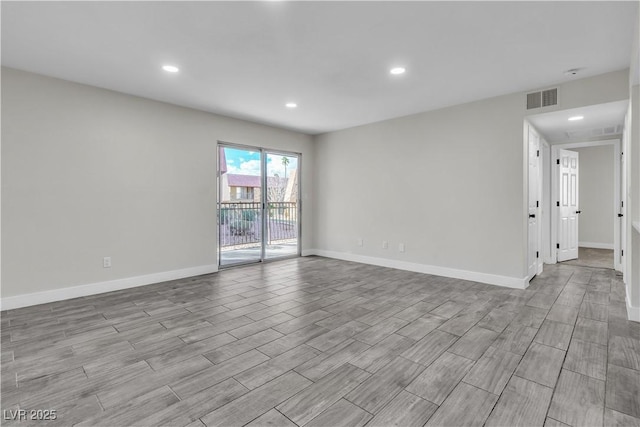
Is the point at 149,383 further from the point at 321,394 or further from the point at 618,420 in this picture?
the point at 618,420

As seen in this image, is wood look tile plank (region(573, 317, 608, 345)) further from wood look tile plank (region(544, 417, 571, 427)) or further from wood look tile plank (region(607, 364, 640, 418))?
wood look tile plank (region(544, 417, 571, 427))

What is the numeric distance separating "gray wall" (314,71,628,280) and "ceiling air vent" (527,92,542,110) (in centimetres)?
8

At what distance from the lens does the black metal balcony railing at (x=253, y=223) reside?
532cm

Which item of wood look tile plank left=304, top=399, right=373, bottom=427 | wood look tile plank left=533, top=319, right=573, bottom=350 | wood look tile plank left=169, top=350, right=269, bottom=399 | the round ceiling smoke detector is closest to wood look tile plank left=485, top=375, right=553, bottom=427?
wood look tile plank left=304, top=399, right=373, bottom=427

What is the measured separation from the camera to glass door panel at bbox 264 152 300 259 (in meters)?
5.92

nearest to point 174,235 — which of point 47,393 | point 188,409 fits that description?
point 47,393

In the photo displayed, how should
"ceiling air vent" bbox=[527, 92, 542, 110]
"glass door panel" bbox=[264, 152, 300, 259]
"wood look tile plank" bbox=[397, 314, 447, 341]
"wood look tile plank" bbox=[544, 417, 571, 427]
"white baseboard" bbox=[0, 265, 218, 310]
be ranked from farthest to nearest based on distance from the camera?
Answer: "glass door panel" bbox=[264, 152, 300, 259], "ceiling air vent" bbox=[527, 92, 542, 110], "white baseboard" bbox=[0, 265, 218, 310], "wood look tile plank" bbox=[397, 314, 447, 341], "wood look tile plank" bbox=[544, 417, 571, 427]

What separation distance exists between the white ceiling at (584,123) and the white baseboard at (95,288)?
521 cm

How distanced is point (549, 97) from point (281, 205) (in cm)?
448

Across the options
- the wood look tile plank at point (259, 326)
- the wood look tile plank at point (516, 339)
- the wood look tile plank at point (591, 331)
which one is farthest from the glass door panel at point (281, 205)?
the wood look tile plank at point (591, 331)

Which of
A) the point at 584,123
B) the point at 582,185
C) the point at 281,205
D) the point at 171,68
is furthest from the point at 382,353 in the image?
the point at 582,185

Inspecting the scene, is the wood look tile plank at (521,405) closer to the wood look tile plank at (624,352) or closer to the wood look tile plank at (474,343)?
the wood look tile plank at (474,343)

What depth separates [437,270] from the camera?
4.77 m

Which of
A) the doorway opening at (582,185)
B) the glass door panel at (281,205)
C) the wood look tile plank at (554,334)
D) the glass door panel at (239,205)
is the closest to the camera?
the wood look tile plank at (554,334)
